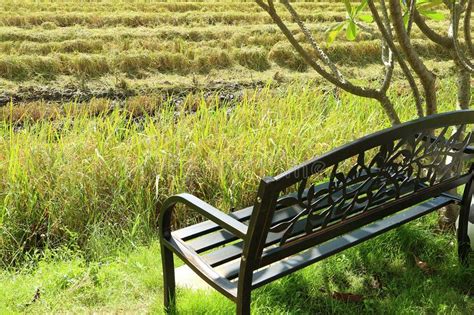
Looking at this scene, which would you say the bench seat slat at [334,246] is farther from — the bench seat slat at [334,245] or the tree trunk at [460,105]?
the tree trunk at [460,105]

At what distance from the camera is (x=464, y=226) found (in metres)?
2.20

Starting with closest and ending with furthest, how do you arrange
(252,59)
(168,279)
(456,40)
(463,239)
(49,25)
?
(168,279) → (463,239) → (456,40) → (252,59) → (49,25)

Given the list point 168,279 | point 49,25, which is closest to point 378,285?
point 168,279

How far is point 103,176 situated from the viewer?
3064mm

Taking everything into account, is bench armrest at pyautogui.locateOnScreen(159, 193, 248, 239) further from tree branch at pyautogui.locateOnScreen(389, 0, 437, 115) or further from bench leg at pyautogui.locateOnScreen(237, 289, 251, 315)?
tree branch at pyautogui.locateOnScreen(389, 0, 437, 115)

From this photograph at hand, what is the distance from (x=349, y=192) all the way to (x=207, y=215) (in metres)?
0.54

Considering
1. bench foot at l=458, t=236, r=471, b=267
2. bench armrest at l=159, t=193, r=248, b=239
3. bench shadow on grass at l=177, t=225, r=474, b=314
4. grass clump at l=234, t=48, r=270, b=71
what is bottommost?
grass clump at l=234, t=48, r=270, b=71

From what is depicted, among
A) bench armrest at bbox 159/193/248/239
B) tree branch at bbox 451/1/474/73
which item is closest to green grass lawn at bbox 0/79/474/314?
bench armrest at bbox 159/193/248/239

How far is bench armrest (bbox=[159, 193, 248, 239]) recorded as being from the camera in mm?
1501

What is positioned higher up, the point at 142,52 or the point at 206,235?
the point at 206,235

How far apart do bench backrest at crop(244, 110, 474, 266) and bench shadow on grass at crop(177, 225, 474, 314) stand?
361 millimetres

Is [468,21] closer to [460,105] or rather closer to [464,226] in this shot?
[460,105]

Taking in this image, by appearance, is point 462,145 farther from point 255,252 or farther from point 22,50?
point 22,50

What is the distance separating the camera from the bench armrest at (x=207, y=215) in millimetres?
1501
